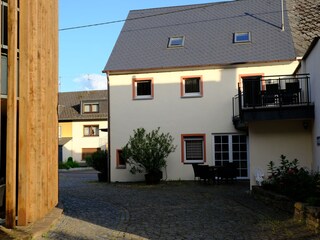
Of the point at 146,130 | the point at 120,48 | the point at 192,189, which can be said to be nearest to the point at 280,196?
the point at 192,189

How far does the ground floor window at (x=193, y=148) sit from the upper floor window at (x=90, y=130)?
88.1ft

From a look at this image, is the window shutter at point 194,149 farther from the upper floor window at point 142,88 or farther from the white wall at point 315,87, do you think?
the white wall at point 315,87

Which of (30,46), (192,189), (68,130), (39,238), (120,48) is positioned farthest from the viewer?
(68,130)

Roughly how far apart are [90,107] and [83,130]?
2867mm

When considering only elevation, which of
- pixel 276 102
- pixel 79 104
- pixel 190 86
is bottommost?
pixel 276 102

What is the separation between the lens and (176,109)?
21.3 meters

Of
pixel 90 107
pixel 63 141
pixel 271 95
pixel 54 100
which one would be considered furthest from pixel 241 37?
pixel 90 107

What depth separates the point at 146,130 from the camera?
70.7 feet

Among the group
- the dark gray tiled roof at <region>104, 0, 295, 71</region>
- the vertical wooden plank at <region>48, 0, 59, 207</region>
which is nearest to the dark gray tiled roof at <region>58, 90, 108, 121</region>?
the dark gray tiled roof at <region>104, 0, 295, 71</region>

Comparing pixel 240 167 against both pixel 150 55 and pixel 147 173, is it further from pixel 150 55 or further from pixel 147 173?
pixel 150 55

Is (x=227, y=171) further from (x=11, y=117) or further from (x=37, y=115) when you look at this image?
(x=11, y=117)

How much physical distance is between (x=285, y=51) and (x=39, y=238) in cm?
1568

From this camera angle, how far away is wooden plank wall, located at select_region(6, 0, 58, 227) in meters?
8.87

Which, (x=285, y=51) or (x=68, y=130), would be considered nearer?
(x=285, y=51)
